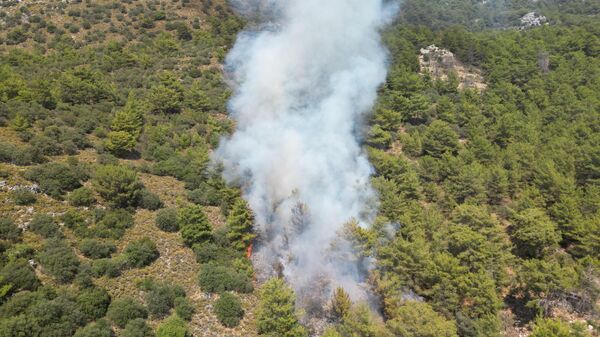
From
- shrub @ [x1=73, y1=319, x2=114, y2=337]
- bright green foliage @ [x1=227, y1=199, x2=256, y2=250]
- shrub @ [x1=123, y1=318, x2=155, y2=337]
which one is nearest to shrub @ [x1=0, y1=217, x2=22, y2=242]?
shrub @ [x1=73, y1=319, x2=114, y2=337]

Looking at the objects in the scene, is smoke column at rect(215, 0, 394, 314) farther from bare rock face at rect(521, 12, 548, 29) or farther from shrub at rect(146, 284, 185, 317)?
bare rock face at rect(521, 12, 548, 29)

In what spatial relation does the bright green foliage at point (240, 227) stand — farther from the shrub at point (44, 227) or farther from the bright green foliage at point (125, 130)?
the bright green foliage at point (125, 130)

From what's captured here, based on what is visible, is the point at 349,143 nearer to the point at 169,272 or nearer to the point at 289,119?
the point at 289,119

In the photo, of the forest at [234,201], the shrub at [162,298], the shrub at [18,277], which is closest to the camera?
the shrub at [18,277]

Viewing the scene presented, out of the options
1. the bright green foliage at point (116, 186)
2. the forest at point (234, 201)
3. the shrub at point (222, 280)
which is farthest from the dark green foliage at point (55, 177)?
the shrub at point (222, 280)

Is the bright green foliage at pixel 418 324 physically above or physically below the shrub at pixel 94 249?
below

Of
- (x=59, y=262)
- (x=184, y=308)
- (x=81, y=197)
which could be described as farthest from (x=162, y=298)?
(x=81, y=197)

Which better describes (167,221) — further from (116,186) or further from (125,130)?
(125,130)
